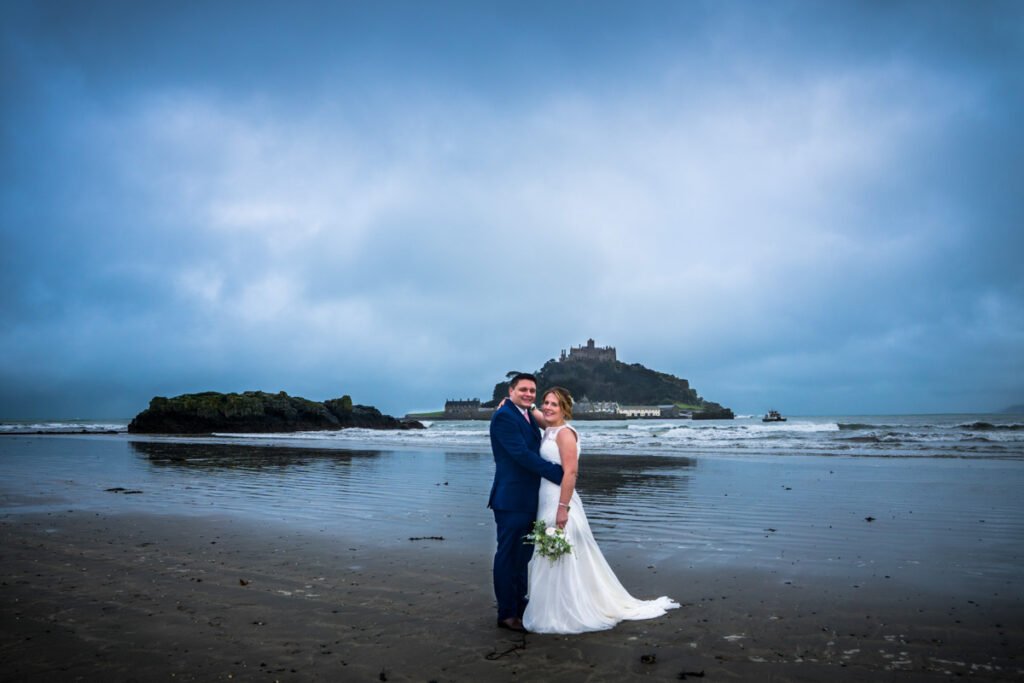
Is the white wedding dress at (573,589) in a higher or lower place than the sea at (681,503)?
higher

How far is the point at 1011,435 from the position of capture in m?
32.3

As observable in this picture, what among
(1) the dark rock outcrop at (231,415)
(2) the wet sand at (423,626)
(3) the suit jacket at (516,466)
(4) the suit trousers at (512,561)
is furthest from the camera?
(1) the dark rock outcrop at (231,415)

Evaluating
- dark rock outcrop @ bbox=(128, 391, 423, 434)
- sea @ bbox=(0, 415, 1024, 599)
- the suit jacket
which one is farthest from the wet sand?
dark rock outcrop @ bbox=(128, 391, 423, 434)

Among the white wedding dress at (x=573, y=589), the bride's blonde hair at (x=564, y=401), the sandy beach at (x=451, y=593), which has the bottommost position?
the sandy beach at (x=451, y=593)

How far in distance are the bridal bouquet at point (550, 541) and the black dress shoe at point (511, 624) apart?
22.9 inches

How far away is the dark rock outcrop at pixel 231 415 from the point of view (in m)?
57.7

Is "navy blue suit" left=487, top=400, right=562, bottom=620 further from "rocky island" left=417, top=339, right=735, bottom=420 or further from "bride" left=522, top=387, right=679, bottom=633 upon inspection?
"rocky island" left=417, top=339, right=735, bottom=420

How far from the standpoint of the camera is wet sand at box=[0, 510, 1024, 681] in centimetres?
426

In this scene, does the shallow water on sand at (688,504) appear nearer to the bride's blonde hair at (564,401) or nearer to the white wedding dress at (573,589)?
the white wedding dress at (573,589)

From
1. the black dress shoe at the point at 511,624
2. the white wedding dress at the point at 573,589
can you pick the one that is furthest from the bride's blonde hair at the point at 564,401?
the black dress shoe at the point at 511,624

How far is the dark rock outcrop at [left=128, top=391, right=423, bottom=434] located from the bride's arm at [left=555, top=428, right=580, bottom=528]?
191ft

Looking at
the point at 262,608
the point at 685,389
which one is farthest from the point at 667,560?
the point at 685,389

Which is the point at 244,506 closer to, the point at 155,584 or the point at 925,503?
the point at 155,584

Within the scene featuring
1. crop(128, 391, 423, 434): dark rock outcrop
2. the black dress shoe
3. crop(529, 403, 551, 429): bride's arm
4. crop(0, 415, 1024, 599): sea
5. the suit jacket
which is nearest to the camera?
the black dress shoe
